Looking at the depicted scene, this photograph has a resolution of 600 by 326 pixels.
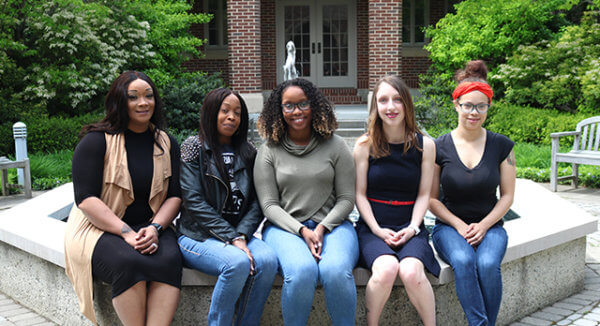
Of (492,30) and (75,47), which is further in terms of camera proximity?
(492,30)

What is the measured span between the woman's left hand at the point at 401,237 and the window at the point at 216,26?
15.9 meters

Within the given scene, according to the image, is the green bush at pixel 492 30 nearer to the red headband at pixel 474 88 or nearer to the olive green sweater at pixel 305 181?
the red headband at pixel 474 88

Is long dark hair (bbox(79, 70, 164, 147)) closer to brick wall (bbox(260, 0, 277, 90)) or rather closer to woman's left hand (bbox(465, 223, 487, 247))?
woman's left hand (bbox(465, 223, 487, 247))

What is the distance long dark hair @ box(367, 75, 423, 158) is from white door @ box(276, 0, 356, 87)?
14.5 metres

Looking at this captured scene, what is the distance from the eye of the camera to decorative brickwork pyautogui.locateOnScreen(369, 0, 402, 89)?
1489 cm

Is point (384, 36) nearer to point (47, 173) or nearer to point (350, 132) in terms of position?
point (350, 132)

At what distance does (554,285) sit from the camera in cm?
405

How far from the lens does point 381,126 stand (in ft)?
12.0

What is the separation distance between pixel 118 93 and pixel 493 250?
2.42 m

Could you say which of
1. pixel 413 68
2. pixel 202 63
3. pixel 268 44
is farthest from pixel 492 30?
pixel 202 63

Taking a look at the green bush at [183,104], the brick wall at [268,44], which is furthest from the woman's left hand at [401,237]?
the brick wall at [268,44]

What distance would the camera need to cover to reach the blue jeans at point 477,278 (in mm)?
3213

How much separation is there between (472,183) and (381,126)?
0.67 metres


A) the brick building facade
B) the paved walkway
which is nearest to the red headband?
the paved walkway
